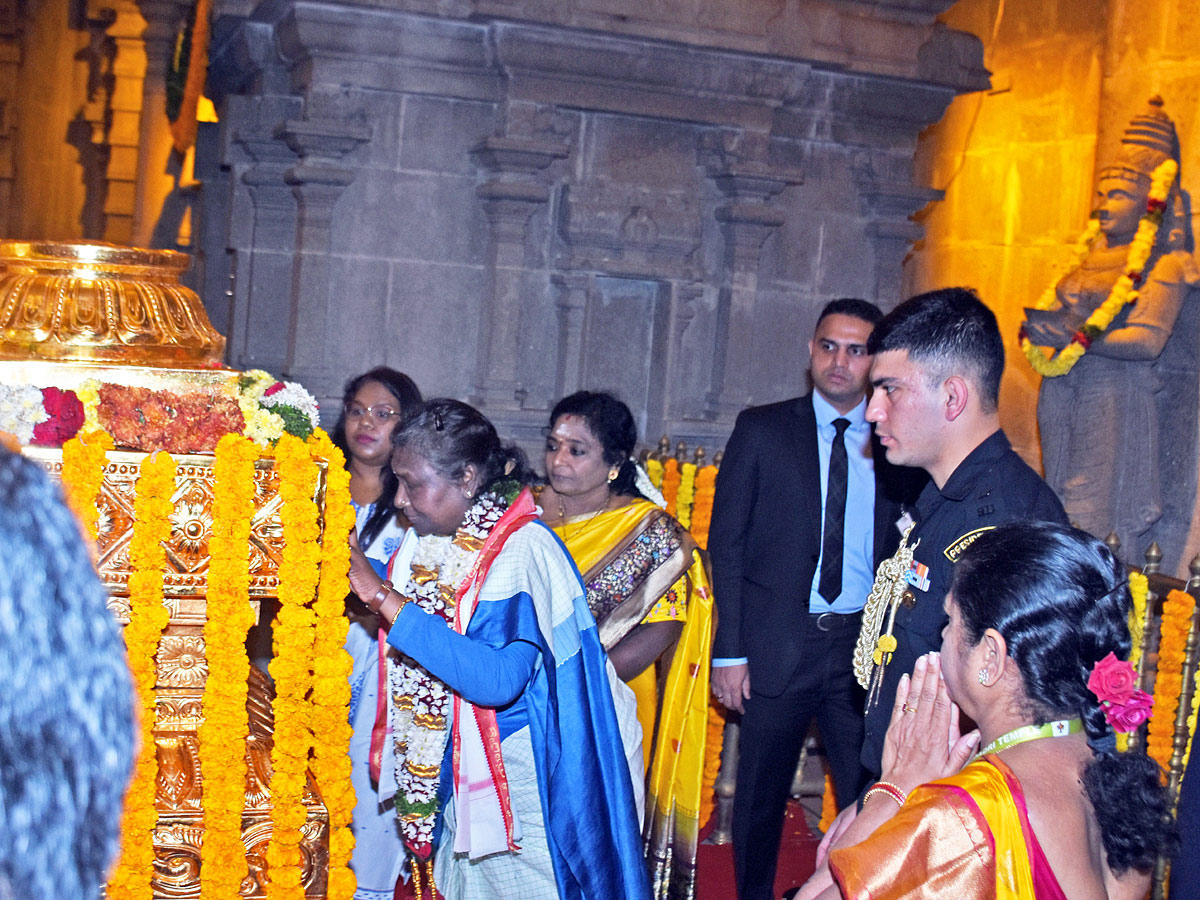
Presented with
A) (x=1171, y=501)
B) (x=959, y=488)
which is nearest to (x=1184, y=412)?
(x=1171, y=501)

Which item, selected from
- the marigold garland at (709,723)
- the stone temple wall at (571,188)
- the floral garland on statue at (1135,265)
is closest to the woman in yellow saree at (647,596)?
the marigold garland at (709,723)

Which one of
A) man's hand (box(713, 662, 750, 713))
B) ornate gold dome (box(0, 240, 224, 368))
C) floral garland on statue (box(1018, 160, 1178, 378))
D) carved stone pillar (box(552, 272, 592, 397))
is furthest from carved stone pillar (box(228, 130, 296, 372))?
floral garland on statue (box(1018, 160, 1178, 378))

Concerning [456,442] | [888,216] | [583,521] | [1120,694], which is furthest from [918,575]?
[888,216]

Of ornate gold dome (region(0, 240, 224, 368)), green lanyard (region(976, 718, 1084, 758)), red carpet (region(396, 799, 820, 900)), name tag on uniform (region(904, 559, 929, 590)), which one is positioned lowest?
red carpet (region(396, 799, 820, 900))

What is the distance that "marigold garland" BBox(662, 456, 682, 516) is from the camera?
4969mm

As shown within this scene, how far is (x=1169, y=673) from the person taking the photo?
3670 millimetres

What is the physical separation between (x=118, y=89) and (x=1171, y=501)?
854 cm

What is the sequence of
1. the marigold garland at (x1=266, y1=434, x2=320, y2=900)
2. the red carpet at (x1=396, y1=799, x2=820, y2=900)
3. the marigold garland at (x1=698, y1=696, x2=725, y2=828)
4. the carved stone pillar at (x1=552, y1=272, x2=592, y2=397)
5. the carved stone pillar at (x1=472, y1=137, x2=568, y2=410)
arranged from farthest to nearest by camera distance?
1. the carved stone pillar at (x1=552, y1=272, x2=592, y2=397)
2. the carved stone pillar at (x1=472, y1=137, x2=568, y2=410)
3. the marigold garland at (x1=698, y1=696, x2=725, y2=828)
4. the red carpet at (x1=396, y1=799, x2=820, y2=900)
5. the marigold garland at (x1=266, y1=434, x2=320, y2=900)

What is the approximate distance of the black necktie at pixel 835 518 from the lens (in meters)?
3.73

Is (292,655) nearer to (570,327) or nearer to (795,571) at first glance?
(795,571)

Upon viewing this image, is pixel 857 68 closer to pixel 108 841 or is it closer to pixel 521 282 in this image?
pixel 521 282

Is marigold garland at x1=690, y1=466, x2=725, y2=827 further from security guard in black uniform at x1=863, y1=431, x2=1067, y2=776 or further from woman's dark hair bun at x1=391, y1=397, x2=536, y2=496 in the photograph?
security guard in black uniform at x1=863, y1=431, x2=1067, y2=776

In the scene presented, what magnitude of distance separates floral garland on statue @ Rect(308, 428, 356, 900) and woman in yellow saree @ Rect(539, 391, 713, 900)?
3.00 feet

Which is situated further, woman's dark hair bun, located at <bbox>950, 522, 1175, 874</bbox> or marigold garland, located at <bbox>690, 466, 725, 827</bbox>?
marigold garland, located at <bbox>690, 466, 725, 827</bbox>
